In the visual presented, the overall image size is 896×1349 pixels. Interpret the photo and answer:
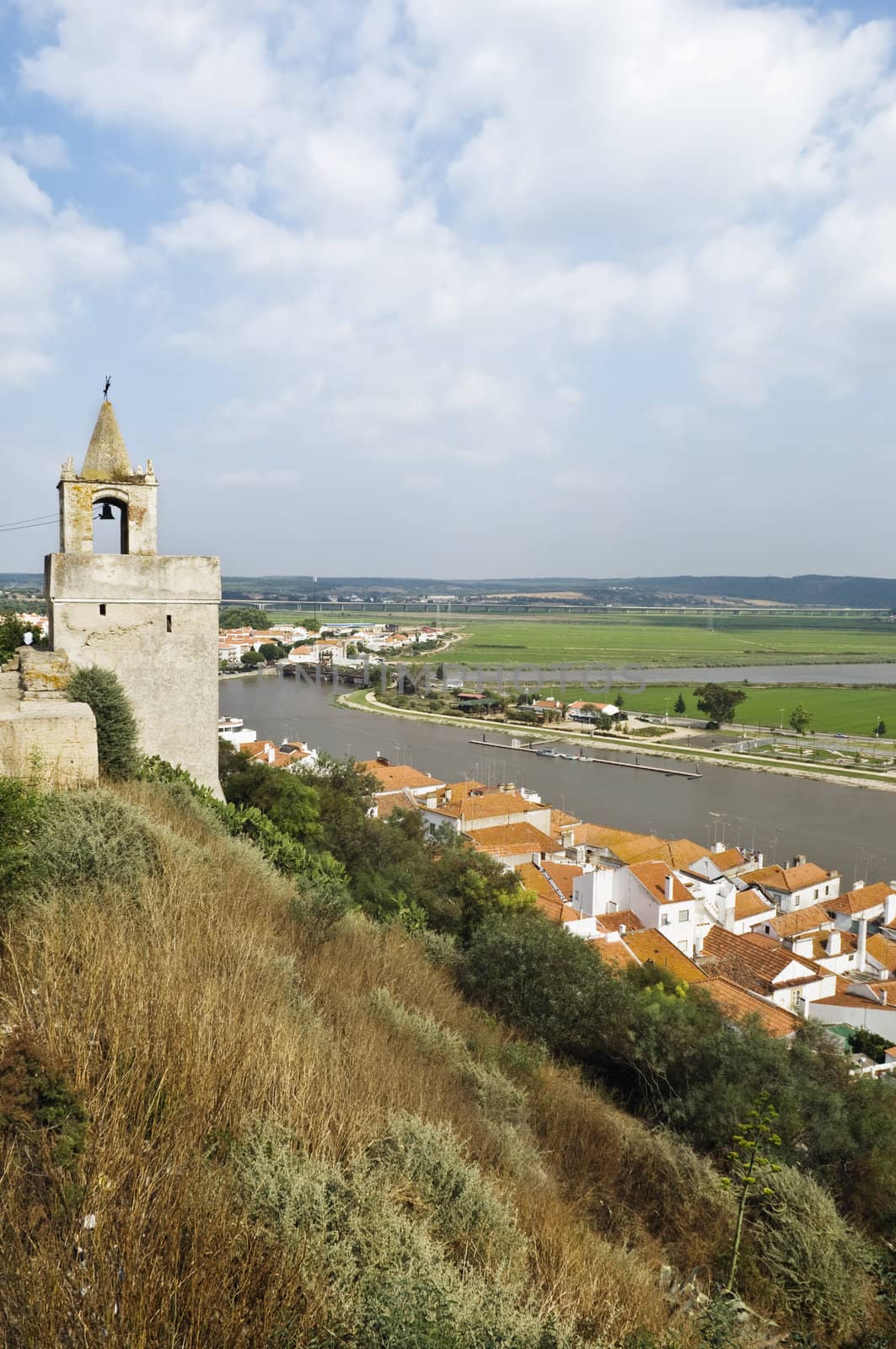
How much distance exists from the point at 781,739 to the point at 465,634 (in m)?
77.8

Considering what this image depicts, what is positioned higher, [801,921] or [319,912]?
[319,912]

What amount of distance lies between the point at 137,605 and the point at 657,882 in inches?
477

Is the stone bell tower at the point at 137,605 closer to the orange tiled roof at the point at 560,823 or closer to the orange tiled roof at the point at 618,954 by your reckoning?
the orange tiled roof at the point at 618,954

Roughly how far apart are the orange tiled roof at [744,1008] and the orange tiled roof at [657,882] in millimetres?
3120

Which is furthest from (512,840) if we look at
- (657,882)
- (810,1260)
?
(810,1260)

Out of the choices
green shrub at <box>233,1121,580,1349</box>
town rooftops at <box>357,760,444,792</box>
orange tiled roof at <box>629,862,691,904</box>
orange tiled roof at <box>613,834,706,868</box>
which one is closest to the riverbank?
town rooftops at <box>357,760,444,792</box>

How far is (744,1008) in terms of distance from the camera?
11594mm

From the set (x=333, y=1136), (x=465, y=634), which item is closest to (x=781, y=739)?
(x=333, y=1136)

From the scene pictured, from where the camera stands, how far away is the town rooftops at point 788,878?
18870mm

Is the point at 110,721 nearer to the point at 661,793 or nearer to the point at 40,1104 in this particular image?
the point at 40,1104

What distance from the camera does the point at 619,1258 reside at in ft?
Result: 10.0

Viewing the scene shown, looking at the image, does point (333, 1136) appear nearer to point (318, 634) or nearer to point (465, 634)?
point (318, 634)

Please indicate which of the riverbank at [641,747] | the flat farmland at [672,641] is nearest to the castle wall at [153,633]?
the riverbank at [641,747]

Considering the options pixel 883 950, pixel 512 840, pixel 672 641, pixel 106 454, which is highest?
pixel 106 454
